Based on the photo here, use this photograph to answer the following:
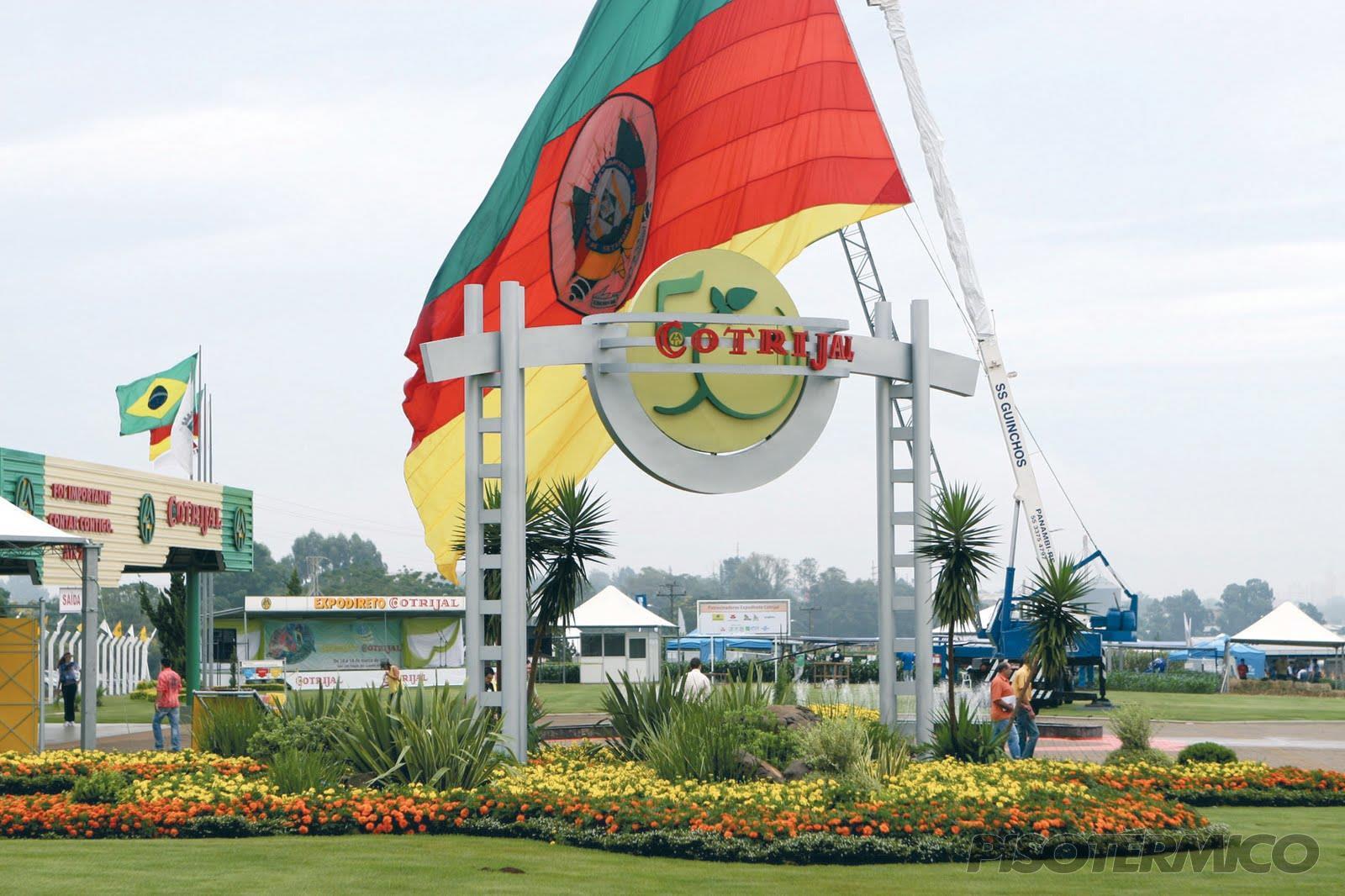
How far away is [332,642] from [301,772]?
34791 millimetres

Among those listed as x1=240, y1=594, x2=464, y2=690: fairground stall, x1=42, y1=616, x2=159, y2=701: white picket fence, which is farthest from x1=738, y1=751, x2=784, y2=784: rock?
x1=42, y1=616, x2=159, y2=701: white picket fence

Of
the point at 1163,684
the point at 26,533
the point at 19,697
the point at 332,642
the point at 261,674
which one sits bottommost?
the point at 1163,684

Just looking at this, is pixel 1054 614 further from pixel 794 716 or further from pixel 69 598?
pixel 69 598

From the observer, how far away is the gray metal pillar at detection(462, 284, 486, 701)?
17875mm

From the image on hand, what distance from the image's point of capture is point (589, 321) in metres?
18.2

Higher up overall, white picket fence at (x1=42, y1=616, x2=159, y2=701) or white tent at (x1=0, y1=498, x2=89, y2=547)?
white tent at (x1=0, y1=498, x2=89, y2=547)

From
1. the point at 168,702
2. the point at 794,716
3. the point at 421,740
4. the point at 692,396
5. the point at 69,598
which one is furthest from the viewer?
the point at 69,598

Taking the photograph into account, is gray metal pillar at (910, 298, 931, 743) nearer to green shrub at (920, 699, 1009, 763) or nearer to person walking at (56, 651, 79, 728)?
green shrub at (920, 699, 1009, 763)

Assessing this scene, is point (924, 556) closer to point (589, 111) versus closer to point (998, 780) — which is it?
point (998, 780)

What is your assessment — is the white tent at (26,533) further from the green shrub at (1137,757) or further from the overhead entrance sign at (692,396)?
the green shrub at (1137,757)

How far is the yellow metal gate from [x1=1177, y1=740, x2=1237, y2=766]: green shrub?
1816 centimetres

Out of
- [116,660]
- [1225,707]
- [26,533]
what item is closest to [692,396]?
[26,533]

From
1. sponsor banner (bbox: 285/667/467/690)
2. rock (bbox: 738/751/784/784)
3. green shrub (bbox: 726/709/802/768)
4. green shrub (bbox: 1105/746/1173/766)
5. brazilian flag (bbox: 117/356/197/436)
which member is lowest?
sponsor banner (bbox: 285/667/467/690)

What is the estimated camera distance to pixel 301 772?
15773 mm
